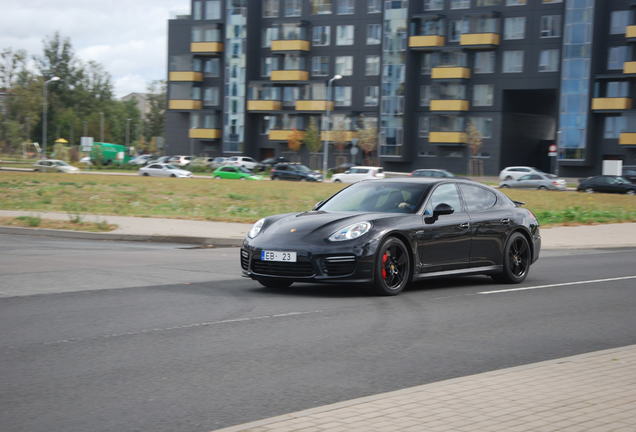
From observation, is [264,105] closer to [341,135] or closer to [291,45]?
[291,45]

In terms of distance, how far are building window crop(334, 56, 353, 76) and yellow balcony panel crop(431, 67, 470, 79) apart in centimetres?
1005

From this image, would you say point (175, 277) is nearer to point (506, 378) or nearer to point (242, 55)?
point (506, 378)

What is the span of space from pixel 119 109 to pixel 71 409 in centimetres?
14890

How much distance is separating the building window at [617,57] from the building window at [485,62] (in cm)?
1059

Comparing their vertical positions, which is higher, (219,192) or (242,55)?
(242,55)

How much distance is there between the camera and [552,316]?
920 centimetres

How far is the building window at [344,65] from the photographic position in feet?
295

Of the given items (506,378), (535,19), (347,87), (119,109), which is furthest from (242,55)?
(506,378)

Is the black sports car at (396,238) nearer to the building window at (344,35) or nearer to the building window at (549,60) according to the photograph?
the building window at (549,60)

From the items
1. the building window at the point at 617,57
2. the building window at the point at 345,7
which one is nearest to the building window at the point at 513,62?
the building window at the point at 617,57

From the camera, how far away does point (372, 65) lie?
3487 inches

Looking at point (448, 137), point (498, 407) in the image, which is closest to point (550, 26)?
point (448, 137)

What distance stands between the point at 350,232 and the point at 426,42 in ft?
251

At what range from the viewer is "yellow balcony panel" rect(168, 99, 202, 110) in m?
98.1
